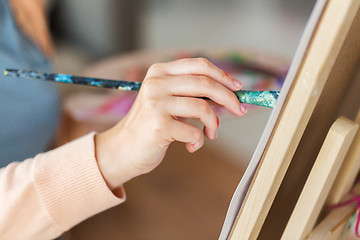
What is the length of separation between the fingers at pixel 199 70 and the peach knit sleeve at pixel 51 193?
0.14m

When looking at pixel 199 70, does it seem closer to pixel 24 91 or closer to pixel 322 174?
pixel 322 174

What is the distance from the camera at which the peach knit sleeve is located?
472mm

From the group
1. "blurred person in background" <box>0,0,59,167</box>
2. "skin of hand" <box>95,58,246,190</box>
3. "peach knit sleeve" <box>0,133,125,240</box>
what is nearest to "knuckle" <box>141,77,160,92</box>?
"skin of hand" <box>95,58,246,190</box>

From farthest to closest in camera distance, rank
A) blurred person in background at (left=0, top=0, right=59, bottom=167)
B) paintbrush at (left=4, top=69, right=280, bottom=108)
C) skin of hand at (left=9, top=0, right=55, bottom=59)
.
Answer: skin of hand at (left=9, top=0, right=55, bottom=59) → blurred person in background at (left=0, top=0, right=59, bottom=167) → paintbrush at (left=4, top=69, right=280, bottom=108)

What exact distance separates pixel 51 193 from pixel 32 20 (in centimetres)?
59

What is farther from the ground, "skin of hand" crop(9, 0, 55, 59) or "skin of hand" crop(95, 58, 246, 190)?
"skin of hand" crop(95, 58, 246, 190)

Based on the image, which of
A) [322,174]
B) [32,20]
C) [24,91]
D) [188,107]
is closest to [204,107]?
[188,107]

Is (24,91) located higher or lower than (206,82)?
lower

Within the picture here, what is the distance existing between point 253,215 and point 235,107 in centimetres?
11

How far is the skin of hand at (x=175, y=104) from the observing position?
0.41 m

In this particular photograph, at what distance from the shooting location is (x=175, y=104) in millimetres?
407

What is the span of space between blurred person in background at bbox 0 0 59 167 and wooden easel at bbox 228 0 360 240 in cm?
52

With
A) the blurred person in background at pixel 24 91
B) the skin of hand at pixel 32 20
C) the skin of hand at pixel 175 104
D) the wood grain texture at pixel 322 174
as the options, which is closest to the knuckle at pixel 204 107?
the skin of hand at pixel 175 104

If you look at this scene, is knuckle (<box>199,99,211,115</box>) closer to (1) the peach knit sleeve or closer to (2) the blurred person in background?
(1) the peach knit sleeve
